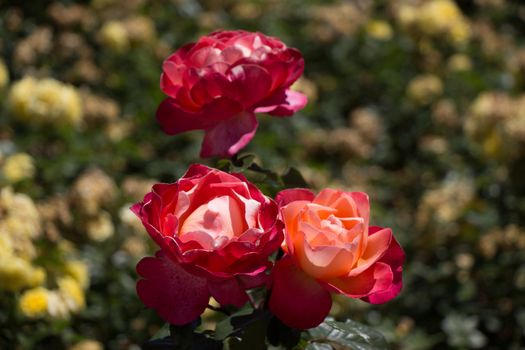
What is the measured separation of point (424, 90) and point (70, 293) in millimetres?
2172

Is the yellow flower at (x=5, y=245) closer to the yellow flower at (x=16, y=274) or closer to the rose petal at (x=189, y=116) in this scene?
the yellow flower at (x=16, y=274)

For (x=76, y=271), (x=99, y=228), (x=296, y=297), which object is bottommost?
(x=99, y=228)

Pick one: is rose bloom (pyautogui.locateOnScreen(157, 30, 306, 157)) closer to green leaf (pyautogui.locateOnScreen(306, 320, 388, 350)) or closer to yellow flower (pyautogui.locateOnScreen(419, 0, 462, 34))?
green leaf (pyautogui.locateOnScreen(306, 320, 388, 350))

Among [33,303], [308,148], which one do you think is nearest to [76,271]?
[33,303]

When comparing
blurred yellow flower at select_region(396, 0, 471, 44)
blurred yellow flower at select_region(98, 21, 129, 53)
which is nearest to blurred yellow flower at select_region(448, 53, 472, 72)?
blurred yellow flower at select_region(396, 0, 471, 44)

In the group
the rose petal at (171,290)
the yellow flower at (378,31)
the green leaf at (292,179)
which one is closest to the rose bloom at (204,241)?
the rose petal at (171,290)

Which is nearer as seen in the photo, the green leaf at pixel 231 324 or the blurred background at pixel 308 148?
the green leaf at pixel 231 324

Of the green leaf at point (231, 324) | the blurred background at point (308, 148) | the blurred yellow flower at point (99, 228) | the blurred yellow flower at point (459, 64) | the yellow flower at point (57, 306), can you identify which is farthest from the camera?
the blurred yellow flower at point (459, 64)

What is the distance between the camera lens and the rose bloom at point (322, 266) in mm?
1050

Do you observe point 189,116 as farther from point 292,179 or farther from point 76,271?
point 76,271

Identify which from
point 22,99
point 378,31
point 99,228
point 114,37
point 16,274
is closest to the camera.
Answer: point 16,274

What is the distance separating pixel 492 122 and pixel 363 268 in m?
1.86

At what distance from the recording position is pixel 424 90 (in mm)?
3709

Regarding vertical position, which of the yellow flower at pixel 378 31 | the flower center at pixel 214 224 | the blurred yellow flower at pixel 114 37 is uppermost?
the flower center at pixel 214 224
